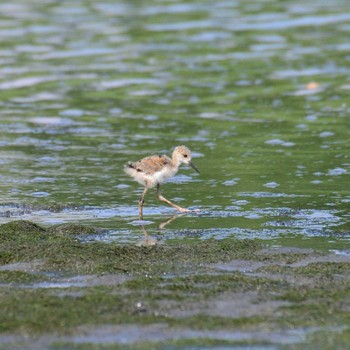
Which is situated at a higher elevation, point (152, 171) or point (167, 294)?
point (167, 294)

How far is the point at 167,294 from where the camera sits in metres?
9.40

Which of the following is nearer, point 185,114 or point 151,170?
point 151,170

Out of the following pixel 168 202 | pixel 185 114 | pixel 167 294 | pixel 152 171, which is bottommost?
pixel 185 114

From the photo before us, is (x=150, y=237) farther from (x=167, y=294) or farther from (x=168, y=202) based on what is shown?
(x=167, y=294)

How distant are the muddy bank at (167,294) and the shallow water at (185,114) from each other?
1.05 meters

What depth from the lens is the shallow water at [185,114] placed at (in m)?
13.7

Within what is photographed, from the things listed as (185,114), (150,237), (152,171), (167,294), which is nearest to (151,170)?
(152,171)

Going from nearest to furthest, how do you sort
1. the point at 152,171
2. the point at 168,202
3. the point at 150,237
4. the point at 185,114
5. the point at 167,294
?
the point at 167,294 < the point at 150,237 < the point at 168,202 < the point at 152,171 < the point at 185,114

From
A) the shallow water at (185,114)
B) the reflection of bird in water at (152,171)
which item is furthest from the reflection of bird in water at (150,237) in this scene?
the reflection of bird in water at (152,171)

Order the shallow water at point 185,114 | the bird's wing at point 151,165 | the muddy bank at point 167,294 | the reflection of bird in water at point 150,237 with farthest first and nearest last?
the bird's wing at point 151,165 < the shallow water at point 185,114 < the reflection of bird in water at point 150,237 < the muddy bank at point 167,294

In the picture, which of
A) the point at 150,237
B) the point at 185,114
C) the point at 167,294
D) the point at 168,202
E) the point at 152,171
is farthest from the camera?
the point at 185,114

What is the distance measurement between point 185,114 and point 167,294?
12.8 m

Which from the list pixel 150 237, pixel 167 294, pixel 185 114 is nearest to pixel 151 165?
pixel 150 237

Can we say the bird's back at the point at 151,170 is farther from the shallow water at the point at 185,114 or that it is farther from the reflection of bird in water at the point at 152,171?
the shallow water at the point at 185,114
